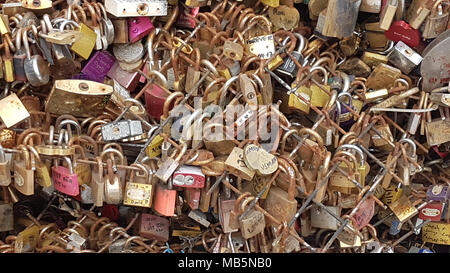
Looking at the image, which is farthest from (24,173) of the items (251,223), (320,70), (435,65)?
(435,65)

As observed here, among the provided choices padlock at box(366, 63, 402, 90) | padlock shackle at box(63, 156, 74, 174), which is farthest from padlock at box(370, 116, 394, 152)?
padlock shackle at box(63, 156, 74, 174)

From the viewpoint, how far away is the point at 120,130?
180 centimetres

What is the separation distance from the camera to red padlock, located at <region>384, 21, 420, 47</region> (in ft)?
6.44

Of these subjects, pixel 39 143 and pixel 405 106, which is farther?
pixel 405 106

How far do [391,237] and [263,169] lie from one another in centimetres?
66

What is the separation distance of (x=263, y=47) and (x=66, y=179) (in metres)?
0.75

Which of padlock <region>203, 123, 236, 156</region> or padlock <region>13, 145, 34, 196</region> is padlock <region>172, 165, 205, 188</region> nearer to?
padlock <region>203, 123, 236, 156</region>

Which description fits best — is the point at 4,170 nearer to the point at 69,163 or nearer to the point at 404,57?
the point at 69,163

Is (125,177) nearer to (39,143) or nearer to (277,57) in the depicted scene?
(39,143)

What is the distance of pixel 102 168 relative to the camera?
1712 millimetres

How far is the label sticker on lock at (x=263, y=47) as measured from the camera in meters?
1.93

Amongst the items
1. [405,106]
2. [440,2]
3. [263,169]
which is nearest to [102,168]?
[263,169]

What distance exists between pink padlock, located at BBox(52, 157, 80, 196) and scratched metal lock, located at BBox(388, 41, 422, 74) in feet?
3.66
